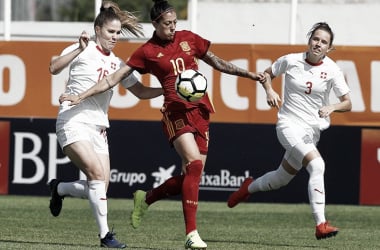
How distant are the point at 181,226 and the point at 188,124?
10.0ft

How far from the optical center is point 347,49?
15.6 metres

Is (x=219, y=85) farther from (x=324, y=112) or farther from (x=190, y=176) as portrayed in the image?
(x=190, y=176)

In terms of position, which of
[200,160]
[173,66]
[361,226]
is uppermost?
[173,66]

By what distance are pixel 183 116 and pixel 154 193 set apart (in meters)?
1.13

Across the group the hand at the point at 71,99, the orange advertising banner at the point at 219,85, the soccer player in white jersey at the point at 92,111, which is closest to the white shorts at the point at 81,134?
the soccer player in white jersey at the point at 92,111

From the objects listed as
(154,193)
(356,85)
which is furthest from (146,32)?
(154,193)

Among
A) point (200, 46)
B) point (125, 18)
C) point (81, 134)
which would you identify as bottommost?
point (81, 134)

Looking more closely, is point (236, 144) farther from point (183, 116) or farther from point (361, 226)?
point (183, 116)

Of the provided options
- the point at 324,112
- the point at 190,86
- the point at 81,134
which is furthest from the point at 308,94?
the point at 81,134

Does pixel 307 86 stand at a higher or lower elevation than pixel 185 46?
lower

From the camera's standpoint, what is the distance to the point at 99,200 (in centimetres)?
1053

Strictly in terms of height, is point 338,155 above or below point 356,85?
below

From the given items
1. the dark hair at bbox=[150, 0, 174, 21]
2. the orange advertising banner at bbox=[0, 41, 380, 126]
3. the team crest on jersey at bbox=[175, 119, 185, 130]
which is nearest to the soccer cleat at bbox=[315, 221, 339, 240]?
the team crest on jersey at bbox=[175, 119, 185, 130]

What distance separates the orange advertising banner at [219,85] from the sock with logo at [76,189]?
4.57 meters
